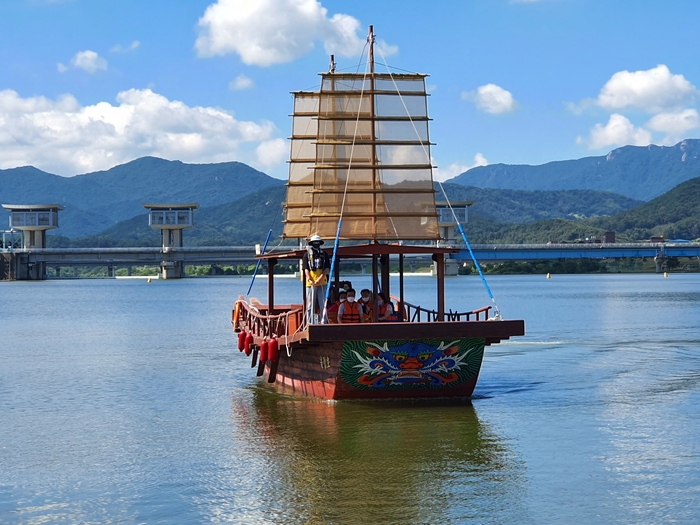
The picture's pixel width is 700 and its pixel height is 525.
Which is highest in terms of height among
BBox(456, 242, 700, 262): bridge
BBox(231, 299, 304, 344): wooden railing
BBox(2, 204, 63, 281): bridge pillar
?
BBox(2, 204, 63, 281): bridge pillar

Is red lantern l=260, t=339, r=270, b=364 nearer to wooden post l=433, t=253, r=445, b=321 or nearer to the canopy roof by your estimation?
the canopy roof

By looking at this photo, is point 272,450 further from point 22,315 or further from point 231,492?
point 22,315

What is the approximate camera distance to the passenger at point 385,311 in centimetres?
2184

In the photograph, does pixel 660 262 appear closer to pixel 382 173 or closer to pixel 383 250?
pixel 382 173

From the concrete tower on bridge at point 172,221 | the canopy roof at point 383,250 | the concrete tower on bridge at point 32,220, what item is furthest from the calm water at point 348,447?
the concrete tower on bridge at point 32,220

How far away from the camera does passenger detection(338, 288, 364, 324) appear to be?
827 inches

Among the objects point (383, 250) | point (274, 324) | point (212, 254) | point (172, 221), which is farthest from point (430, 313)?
point (172, 221)

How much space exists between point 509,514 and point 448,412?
24.1ft

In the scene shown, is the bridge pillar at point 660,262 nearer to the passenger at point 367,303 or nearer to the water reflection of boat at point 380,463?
the passenger at point 367,303

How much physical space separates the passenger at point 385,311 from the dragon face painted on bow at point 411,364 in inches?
59.3

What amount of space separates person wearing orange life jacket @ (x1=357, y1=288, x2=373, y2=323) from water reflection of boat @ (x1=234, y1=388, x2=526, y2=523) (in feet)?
6.26

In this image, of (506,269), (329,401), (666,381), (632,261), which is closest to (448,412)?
(329,401)

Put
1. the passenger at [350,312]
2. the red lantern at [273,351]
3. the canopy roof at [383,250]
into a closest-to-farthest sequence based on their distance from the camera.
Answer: the canopy roof at [383,250], the passenger at [350,312], the red lantern at [273,351]

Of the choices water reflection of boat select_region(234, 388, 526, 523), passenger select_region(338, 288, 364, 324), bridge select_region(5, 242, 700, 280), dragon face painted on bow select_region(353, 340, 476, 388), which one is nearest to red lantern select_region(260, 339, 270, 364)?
water reflection of boat select_region(234, 388, 526, 523)
